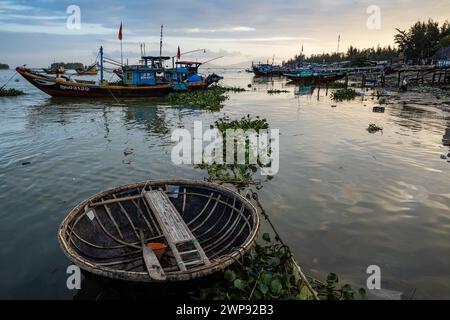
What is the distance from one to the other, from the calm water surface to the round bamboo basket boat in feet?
2.69

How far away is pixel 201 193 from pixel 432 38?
78773mm

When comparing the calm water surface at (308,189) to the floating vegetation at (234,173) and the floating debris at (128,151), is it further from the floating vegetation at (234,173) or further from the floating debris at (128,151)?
the floating vegetation at (234,173)

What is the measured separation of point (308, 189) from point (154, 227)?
4.60m

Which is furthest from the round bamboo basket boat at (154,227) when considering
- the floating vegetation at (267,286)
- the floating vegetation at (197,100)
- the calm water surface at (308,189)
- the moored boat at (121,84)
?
the moored boat at (121,84)

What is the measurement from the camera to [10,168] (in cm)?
1026

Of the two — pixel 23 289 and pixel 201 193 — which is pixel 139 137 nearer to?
pixel 201 193

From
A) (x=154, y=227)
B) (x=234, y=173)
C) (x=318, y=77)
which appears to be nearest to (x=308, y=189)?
(x=234, y=173)

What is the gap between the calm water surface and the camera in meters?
5.55

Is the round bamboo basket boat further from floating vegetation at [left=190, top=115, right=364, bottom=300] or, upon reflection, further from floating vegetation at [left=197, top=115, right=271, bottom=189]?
floating vegetation at [left=197, top=115, right=271, bottom=189]

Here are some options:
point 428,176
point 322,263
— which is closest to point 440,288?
point 322,263

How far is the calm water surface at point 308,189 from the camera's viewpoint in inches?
219

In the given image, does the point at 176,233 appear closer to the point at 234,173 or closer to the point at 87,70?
the point at 234,173

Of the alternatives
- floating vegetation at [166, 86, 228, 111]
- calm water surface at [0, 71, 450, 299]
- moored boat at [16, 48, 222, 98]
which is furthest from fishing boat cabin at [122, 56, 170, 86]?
calm water surface at [0, 71, 450, 299]

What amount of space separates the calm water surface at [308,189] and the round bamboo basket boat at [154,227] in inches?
32.3
